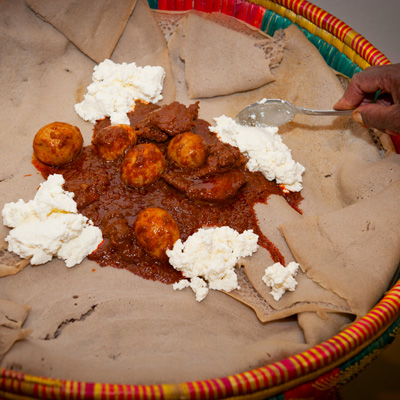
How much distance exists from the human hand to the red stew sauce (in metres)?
0.54

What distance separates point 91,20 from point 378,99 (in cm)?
179

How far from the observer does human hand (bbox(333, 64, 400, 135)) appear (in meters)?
2.07

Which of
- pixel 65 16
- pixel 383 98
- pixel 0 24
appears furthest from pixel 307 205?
pixel 0 24

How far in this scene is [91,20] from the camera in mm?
2805

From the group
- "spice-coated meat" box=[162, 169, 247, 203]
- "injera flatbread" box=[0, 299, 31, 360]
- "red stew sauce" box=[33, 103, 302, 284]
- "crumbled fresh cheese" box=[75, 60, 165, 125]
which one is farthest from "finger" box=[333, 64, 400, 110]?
"injera flatbread" box=[0, 299, 31, 360]

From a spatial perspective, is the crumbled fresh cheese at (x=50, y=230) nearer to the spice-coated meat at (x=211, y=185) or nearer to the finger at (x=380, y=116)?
the spice-coated meat at (x=211, y=185)

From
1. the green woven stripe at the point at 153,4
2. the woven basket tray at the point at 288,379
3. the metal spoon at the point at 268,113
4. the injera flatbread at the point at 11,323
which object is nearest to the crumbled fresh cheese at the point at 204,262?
the woven basket tray at the point at 288,379

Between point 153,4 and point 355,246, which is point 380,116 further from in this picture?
point 153,4

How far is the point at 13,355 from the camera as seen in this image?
155cm

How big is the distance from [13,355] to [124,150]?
1147 millimetres

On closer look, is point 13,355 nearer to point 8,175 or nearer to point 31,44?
point 8,175

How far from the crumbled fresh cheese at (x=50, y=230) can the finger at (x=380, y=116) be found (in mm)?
1402

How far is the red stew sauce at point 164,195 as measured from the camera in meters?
2.04

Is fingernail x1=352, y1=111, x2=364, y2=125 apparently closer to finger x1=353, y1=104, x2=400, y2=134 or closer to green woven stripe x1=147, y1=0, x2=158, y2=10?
finger x1=353, y1=104, x2=400, y2=134
